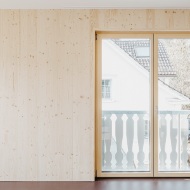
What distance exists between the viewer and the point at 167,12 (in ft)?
13.0

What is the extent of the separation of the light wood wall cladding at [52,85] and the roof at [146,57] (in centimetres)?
26

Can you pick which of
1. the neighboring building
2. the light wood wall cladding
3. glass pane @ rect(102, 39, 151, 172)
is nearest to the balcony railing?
glass pane @ rect(102, 39, 151, 172)

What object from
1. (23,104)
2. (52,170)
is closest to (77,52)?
(23,104)

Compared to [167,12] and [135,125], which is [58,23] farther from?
[135,125]

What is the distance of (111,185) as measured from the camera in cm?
386

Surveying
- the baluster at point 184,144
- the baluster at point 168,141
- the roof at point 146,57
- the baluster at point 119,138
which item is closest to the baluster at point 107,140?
the baluster at point 119,138

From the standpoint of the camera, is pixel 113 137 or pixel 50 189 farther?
pixel 113 137

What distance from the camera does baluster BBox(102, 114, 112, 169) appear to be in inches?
167

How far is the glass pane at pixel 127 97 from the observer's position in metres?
4.17

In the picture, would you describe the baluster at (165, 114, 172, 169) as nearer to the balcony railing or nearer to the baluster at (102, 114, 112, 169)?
the balcony railing

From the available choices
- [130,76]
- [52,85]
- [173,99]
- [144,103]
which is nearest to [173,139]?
[173,99]

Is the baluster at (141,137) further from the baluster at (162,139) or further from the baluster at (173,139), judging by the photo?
the baluster at (173,139)

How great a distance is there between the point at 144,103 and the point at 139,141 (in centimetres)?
60

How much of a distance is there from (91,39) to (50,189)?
86.4 inches
